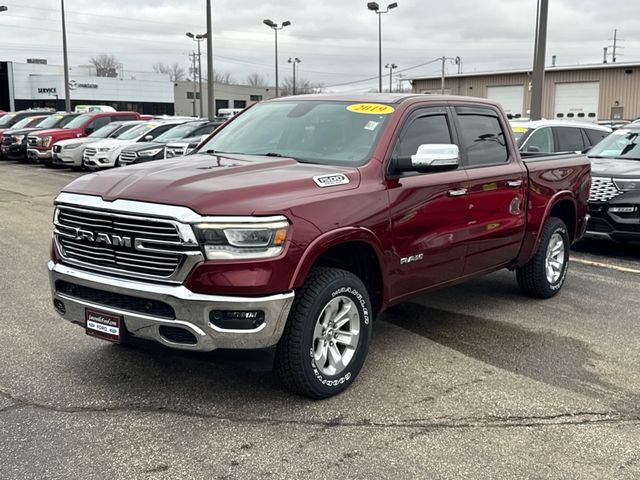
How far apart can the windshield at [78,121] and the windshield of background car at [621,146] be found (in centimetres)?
1757

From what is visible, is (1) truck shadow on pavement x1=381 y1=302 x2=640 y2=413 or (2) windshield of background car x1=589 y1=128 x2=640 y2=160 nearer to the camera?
(1) truck shadow on pavement x1=381 y1=302 x2=640 y2=413

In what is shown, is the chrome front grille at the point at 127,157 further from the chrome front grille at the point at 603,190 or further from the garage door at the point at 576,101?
the garage door at the point at 576,101

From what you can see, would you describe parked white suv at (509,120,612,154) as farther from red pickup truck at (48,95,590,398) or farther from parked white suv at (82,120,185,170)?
parked white suv at (82,120,185,170)

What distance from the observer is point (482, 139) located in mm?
5871

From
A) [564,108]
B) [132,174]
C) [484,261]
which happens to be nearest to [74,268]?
[132,174]

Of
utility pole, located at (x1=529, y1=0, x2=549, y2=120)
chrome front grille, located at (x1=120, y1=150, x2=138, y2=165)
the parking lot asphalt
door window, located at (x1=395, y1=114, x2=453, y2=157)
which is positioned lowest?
the parking lot asphalt

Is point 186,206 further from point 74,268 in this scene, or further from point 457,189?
point 457,189

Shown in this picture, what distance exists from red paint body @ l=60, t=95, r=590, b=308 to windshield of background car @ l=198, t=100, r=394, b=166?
0.46 feet

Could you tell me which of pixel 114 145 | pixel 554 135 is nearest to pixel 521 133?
pixel 554 135

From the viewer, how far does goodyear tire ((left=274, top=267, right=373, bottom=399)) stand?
4.01 meters

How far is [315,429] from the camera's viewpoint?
386 centimetres

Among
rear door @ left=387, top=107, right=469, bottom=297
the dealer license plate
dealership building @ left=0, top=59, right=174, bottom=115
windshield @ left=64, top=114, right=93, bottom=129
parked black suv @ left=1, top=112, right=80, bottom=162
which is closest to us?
the dealer license plate

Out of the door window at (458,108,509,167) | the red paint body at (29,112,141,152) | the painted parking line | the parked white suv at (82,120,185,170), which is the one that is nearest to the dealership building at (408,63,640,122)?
the red paint body at (29,112,141,152)

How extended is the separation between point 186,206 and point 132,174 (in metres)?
0.74
